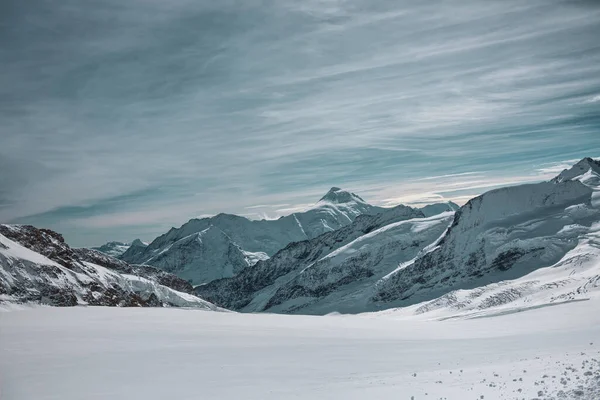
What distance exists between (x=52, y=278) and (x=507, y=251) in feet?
432

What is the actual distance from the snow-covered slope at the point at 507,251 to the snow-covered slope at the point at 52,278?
79037 millimetres

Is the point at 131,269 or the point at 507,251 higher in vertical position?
the point at 131,269

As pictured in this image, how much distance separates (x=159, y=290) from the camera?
128250 mm

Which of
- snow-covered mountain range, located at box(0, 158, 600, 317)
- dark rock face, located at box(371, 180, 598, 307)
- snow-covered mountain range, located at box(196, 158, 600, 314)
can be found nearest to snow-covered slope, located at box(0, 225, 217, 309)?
snow-covered mountain range, located at box(0, 158, 600, 317)

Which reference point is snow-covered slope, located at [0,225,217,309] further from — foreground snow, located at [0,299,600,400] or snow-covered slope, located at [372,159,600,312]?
Answer: snow-covered slope, located at [372,159,600,312]

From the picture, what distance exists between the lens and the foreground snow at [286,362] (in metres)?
16.0

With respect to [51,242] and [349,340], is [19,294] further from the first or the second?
[349,340]

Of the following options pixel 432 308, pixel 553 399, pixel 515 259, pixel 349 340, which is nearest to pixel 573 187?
pixel 515 259

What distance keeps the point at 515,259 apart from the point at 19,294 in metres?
134

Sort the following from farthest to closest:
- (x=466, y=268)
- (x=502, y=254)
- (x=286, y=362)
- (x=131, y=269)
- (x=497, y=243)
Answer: (x=131, y=269) → (x=466, y=268) → (x=497, y=243) → (x=502, y=254) → (x=286, y=362)

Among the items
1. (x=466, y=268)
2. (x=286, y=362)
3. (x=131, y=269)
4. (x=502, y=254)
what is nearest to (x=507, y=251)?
(x=502, y=254)

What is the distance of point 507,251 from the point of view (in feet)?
462

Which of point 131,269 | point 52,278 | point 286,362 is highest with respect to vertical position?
point 286,362

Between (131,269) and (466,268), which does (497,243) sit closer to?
(466,268)
